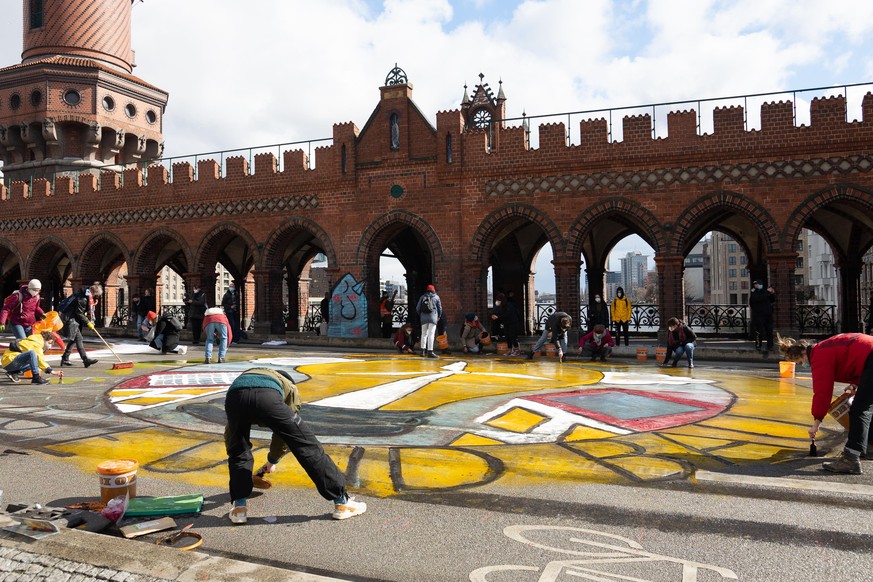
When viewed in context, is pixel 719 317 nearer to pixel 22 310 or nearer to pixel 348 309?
pixel 348 309

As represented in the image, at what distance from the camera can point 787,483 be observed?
215 inches

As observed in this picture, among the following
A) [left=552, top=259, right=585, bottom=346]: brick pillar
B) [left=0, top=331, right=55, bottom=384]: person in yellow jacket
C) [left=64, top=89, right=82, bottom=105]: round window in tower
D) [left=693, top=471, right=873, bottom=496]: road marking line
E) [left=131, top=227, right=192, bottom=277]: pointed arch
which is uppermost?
[left=64, top=89, right=82, bottom=105]: round window in tower

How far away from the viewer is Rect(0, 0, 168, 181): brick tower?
1117 inches

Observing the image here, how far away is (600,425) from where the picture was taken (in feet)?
26.0

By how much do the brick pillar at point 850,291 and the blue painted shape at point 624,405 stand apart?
16218 millimetres

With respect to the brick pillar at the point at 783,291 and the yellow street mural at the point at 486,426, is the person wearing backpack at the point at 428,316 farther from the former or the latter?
the brick pillar at the point at 783,291

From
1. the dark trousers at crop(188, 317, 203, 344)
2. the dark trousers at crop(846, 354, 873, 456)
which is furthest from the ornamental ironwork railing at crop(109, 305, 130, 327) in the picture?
the dark trousers at crop(846, 354, 873, 456)

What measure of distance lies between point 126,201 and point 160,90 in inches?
355

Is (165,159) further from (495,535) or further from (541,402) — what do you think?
(495,535)

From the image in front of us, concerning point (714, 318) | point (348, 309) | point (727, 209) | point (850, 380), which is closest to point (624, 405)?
point (850, 380)

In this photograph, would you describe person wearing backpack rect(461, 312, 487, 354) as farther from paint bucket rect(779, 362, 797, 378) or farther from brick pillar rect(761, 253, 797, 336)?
brick pillar rect(761, 253, 797, 336)

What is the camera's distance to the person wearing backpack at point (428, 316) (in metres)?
16.2

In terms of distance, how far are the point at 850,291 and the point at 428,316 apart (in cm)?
1579

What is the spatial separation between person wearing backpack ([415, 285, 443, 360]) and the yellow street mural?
3.59 meters
